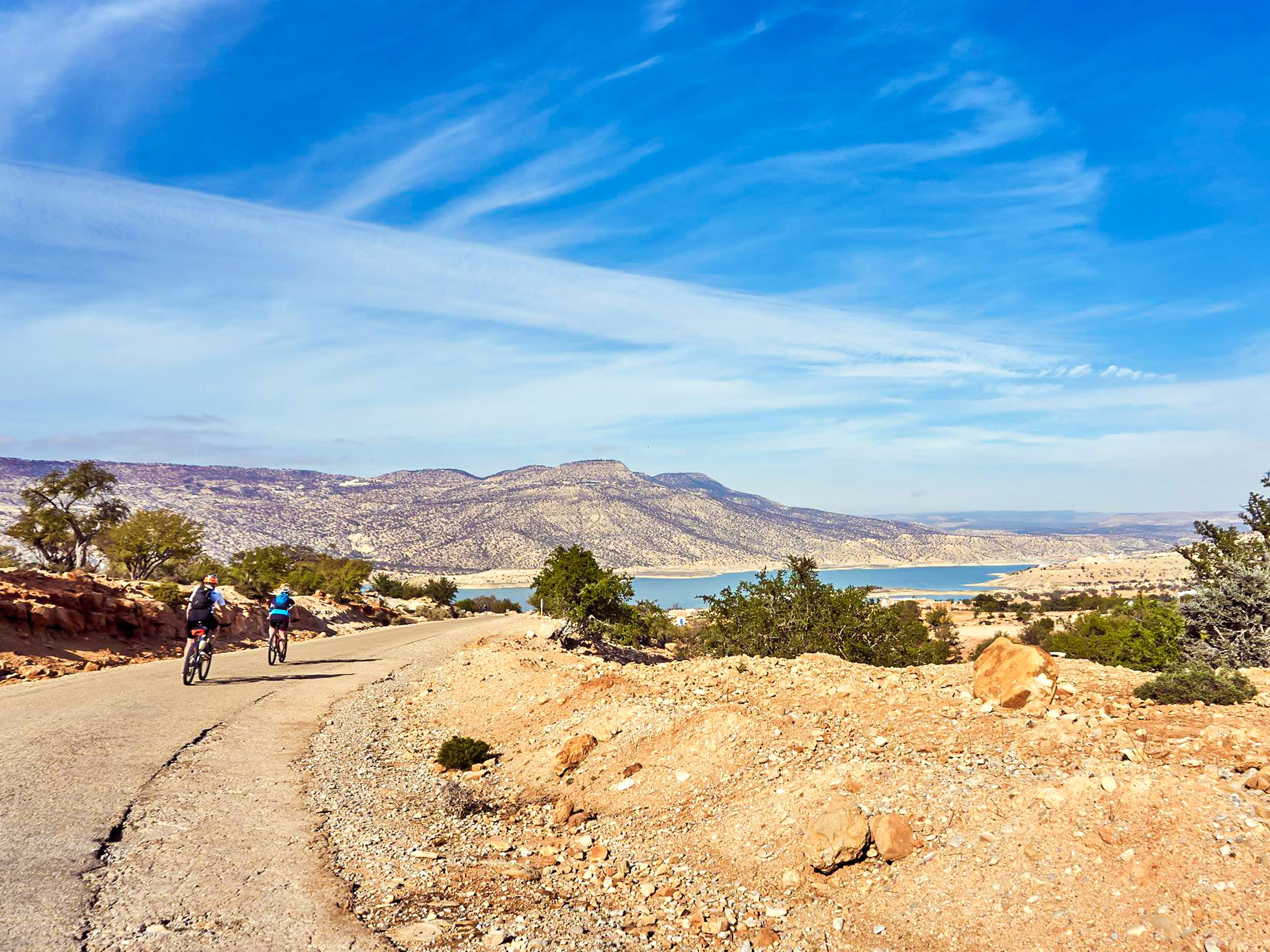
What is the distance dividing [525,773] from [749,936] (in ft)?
16.8

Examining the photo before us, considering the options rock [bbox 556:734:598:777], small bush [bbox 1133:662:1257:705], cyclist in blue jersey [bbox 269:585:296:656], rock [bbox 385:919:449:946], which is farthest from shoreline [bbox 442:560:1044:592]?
rock [bbox 385:919:449:946]

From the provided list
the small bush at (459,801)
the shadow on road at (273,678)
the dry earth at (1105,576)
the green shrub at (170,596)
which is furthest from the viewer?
the dry earth at (1105,576)

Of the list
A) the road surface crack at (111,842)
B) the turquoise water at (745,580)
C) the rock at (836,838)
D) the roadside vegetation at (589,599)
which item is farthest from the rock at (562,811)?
the turquoise water at (745,580)

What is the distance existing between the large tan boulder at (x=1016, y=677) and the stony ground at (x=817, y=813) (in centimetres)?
31

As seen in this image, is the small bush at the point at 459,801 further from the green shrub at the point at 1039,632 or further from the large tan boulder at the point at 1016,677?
the green shrub at the point at 1039,632

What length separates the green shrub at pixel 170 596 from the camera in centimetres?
2433

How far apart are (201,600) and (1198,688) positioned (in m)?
17.3

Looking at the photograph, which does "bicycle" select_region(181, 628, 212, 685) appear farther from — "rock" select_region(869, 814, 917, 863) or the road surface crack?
"rock" select_region(869, 814, 917, 863)

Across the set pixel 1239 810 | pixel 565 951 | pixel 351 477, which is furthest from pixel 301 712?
pixel 351 477

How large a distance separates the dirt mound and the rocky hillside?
303ft

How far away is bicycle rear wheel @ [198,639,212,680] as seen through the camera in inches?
613

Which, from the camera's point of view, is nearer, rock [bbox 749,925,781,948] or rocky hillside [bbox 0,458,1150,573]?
rock [bbox 749,925,781,948]

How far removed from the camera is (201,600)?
48.8 ft

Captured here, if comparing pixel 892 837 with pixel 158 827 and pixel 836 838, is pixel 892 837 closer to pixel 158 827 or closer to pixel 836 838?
pixel 836 838
